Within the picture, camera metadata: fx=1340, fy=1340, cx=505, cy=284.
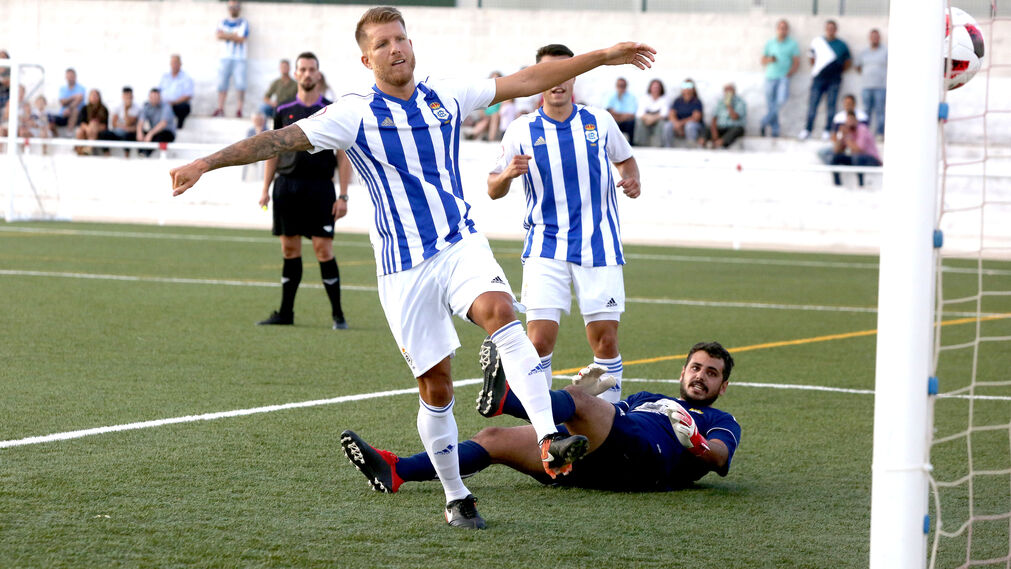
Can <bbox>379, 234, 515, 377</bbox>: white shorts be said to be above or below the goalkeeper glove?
above

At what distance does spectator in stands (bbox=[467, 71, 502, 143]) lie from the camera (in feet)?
81.6

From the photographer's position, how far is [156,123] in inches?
1030

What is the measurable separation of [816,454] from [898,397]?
2.71 meters

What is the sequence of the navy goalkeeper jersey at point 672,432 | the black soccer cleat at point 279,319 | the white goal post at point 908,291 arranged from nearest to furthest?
the white goal post at point 908,291, the navy goalkeeper jersey at point 672,432, the black soccer cleat at point 279,319

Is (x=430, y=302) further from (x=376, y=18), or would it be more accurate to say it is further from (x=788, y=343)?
(x=788, y=343)

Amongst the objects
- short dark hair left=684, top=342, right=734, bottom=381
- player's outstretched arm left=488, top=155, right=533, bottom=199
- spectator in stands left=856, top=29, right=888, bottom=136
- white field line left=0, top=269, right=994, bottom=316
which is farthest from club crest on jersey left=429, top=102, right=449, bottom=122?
spectator in stands left=856, top=29, right=888, bottom=136

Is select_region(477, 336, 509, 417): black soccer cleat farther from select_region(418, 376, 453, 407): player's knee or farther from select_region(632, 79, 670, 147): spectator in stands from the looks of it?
select_region(632, 79, 670, 147): spectator in stands

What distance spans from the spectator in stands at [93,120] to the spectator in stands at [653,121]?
1028 cm

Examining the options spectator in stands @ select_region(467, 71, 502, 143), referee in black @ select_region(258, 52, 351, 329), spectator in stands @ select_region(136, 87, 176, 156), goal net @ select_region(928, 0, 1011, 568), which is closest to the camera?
goal net @ select_region(928, 0, 1011, 568)

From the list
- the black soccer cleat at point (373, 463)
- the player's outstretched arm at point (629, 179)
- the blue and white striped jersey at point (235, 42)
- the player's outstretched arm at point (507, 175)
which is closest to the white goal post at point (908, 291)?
the black soccer cleat at point (373, 463)

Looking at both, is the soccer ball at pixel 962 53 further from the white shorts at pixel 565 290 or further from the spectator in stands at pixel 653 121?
the spectator in stands at pixel 653 121

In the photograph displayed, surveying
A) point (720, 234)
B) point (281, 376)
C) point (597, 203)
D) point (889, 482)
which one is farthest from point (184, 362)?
point (720, 234)

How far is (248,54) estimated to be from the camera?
28.4 m

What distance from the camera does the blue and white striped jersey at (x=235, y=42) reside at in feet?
91.0
